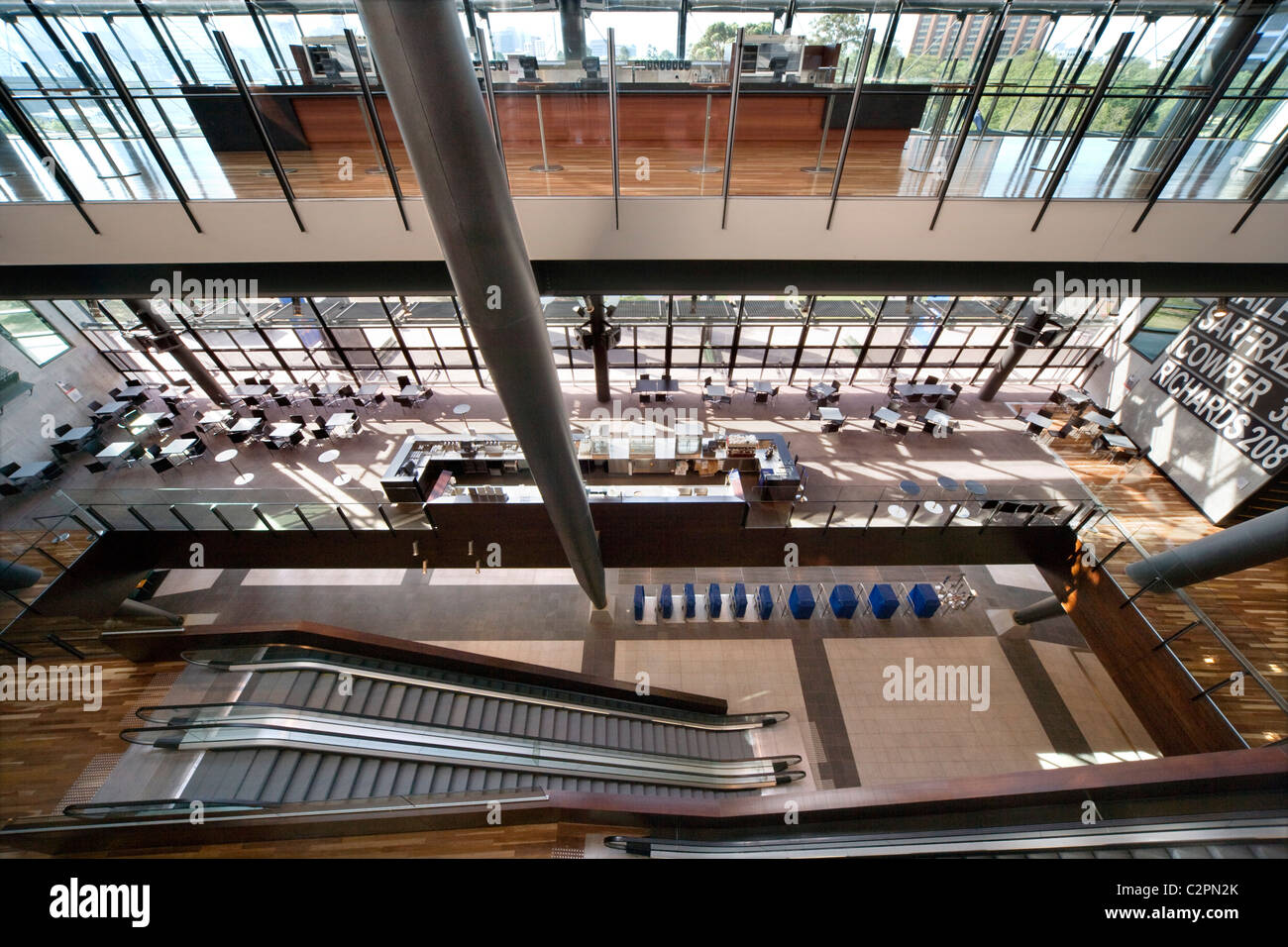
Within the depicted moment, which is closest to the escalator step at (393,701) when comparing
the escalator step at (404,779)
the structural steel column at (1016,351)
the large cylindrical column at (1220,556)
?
the escalator step at (404,779)

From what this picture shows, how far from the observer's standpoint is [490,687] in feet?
22.3

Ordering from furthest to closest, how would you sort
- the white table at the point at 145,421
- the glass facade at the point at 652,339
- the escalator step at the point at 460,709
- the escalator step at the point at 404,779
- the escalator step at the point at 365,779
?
the glass facade at the point at 652,339
the white table at the point at 145,421
the escalator step at the point at 460,709
the escalator step at the point at 404,779
the escalator step at the point at 365,779

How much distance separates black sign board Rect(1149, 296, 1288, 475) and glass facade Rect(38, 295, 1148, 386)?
2.09 meters

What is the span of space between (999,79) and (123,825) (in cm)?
1184

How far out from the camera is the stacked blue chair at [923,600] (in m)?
9.80

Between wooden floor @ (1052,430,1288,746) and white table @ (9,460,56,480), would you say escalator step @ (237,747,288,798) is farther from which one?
white table @ (9,460,56,480)

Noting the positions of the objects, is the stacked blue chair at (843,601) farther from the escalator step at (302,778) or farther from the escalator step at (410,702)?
the escalator step at (302,778)

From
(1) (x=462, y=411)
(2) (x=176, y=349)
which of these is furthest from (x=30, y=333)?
(1) (x=462, y=411)

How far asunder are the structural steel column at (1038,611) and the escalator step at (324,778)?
11.8 metres

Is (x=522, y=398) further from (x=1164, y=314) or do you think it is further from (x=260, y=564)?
(x=1164, y=314)

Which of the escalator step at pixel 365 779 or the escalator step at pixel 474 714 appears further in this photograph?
the escalator step at pixel 474 714

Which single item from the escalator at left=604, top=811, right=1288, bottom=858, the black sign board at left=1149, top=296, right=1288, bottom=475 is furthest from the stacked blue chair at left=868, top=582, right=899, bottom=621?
the black sign board at left=1149, top=296, right=1288, bottom=475

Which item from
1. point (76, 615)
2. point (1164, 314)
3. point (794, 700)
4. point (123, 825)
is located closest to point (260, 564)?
point (76, 615)

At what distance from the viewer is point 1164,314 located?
1157cm
